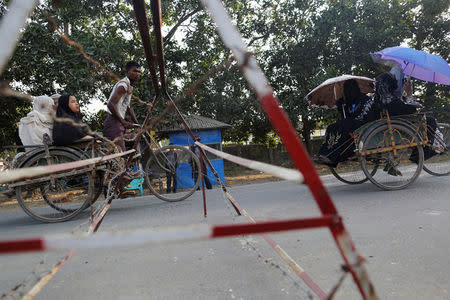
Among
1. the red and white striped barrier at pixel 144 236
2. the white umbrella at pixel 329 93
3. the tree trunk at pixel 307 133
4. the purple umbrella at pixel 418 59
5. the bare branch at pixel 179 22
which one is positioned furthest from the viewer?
the tree trunk at pixel 307 133

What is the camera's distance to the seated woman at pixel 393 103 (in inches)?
165

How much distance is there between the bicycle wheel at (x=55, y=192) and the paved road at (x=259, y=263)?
Result: 51cm

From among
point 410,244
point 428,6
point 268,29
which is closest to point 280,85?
point 268,29

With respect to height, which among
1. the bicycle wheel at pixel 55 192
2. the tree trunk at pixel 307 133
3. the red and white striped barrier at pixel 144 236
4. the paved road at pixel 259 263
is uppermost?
the tree trunk at pixel 307 133

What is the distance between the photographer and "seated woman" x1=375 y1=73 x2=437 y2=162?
4.20 m

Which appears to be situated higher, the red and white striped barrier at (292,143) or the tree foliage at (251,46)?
the tree foliage at (251,46)

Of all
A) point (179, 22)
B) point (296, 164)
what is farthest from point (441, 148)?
point (179, 22)

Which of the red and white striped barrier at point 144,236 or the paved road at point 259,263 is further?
the paved road at point 259,263

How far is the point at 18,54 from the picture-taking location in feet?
24.4

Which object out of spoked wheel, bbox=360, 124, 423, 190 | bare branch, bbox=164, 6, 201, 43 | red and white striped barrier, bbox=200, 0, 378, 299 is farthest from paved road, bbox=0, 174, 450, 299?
bare branch, bbox=164, 6, 201, 43

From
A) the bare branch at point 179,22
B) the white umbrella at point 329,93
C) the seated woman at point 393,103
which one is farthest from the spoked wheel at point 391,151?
the bare branch at point 179,22

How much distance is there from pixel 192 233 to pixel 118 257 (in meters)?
1.90

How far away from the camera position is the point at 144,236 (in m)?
0.56

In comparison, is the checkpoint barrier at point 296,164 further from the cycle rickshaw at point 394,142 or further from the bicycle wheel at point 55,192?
the cycle rickshaw at point 394,142
